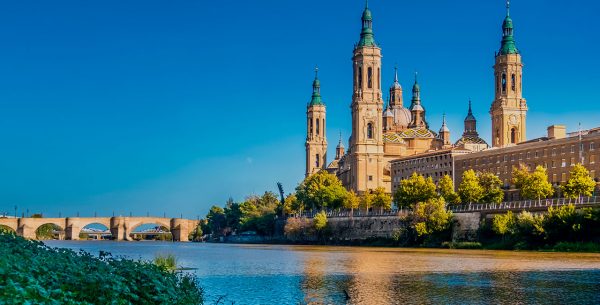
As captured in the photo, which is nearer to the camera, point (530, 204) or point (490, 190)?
point (530, 204)

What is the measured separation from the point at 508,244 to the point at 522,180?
19607 mm

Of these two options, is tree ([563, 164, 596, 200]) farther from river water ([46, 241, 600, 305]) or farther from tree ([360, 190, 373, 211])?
tree ([360, 190, 373, 211])

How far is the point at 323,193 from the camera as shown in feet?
509

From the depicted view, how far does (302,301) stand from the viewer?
1384 inches

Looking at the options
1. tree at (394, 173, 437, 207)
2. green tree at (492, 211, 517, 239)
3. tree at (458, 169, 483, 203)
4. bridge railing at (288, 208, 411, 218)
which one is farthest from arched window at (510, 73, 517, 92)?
green tree at (492, 211, 517, 239)

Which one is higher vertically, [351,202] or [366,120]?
[366,120]

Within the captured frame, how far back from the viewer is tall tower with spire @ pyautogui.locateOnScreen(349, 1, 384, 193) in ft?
566

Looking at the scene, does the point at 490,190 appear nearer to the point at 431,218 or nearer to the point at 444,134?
the point at 431,218

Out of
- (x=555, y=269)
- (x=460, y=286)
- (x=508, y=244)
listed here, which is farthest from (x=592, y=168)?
(x=460, y=286)

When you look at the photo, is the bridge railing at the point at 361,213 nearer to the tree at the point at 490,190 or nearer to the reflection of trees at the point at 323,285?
the tree at the point at 490,190

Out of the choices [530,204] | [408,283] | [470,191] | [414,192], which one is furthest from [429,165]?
[408,283]

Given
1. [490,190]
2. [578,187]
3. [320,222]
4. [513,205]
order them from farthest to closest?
[320,222]
[490,190]
[513,205]
[578,187]

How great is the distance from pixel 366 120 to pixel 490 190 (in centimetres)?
6306

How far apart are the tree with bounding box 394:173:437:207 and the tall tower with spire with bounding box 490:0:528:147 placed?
50.9 meters
